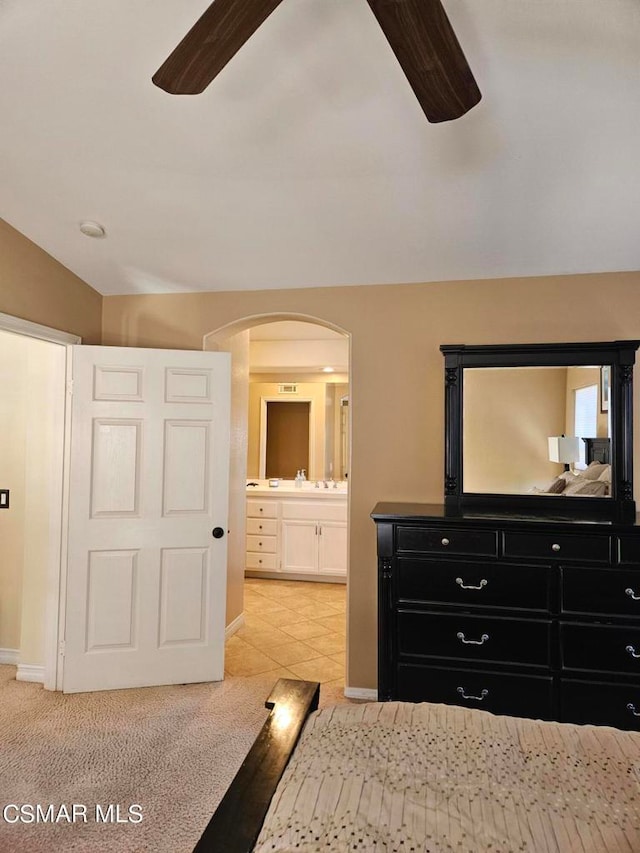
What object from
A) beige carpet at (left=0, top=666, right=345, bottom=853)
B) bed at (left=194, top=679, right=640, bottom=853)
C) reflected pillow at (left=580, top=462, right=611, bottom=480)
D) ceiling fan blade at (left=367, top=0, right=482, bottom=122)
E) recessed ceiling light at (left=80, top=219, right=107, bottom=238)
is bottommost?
beige carpet at (left=0, top=666, right=345, bottom=853)

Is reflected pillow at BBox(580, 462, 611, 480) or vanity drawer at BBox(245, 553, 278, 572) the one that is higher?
reflected pillow at BBox(580, 462, 611, 480)

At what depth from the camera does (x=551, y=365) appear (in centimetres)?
291

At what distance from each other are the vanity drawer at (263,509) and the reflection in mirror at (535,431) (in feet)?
9.40

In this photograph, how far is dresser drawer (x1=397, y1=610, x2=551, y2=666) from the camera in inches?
97.5

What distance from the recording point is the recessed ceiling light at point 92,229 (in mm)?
2787

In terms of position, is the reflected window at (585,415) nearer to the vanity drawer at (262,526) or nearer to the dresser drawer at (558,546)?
the dresser drawer at (558,546)

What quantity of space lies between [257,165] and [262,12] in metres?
1.19

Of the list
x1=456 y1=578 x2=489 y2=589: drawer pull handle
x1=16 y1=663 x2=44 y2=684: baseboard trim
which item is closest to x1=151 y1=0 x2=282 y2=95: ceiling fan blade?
x1=456 y1=578 x2=489 y2=589: drawer pull handle

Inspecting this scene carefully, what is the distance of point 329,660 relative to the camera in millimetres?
3633

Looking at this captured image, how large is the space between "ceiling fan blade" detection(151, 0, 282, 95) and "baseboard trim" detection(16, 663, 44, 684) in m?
3.33

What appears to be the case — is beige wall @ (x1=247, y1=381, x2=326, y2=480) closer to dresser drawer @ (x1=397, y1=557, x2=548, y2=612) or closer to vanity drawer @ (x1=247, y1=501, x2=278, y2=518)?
vanity drawer @ (x1=247, y1=501, x2=278, y2=518)

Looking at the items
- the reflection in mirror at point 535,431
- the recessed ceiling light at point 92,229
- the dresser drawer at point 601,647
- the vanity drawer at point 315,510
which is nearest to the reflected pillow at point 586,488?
the reflection in mirror at point 535,431

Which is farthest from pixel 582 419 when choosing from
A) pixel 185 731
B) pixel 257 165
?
pixel 185 731

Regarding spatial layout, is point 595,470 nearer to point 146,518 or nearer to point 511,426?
point 511,426
